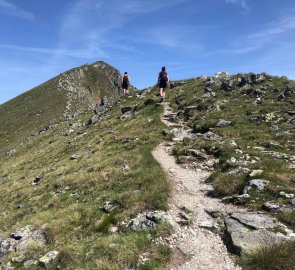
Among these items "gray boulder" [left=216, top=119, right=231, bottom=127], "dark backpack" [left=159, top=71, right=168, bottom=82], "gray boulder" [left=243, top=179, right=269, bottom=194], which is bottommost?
"gray boulder" [left=243, top=179, right=269, bottom=194]

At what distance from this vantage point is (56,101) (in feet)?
326

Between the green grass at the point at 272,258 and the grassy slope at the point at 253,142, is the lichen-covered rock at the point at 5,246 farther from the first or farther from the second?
the green grass at the point at 272,258

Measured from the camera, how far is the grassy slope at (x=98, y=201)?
12.2 metres

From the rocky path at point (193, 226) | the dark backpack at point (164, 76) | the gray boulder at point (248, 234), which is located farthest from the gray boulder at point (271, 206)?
the dark backpack at point (164, 76)

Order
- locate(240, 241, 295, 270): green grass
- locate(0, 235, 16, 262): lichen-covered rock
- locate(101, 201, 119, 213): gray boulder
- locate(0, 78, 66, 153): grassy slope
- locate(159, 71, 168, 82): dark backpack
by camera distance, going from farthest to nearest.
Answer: locate(0, 78, 66, 153): grassy slope < locate(159, 71, 168, 82): dark backpack < locate(101, 201, 119, 213): gray boulder < locate(0, 235, 16, 262): lichen-covered rock < locate(240, 241, 295, 270): green grass

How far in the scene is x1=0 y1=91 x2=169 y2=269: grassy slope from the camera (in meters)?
12.2

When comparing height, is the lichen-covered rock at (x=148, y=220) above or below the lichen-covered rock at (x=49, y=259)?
above

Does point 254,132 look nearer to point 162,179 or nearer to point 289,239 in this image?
point 162,179

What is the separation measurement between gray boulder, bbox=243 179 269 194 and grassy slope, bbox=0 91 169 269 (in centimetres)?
371

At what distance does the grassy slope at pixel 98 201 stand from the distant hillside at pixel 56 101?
37.8m

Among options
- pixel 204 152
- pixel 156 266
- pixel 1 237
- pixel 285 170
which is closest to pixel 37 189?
pixel 1 237

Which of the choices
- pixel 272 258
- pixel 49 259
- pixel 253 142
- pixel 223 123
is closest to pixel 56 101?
pixel 223 123

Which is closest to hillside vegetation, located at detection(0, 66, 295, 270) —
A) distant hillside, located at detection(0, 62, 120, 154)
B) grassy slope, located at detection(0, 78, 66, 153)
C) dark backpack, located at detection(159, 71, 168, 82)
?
dark backpack, located at detection(159, 71, 168, 82)

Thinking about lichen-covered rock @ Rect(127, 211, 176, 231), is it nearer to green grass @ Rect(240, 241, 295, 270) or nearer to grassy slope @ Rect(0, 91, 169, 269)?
grassy slope @ Rect(0, 91, 169, 269)
